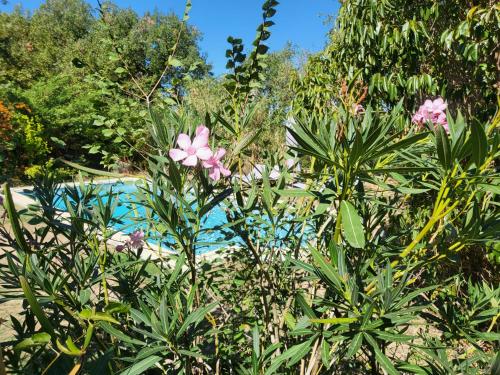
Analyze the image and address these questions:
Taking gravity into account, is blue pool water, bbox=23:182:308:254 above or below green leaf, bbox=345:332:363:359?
above

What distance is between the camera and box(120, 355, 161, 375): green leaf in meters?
0.66

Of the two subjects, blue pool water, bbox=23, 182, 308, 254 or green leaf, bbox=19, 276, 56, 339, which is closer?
green leaf, bbox=19, 276, 56, 339

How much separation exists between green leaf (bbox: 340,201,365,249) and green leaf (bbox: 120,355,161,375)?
450 mm

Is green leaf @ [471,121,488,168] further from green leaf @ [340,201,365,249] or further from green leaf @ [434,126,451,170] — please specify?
green leaf @ [340,201,365,249]

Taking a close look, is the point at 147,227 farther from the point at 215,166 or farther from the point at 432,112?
the point at 432,112

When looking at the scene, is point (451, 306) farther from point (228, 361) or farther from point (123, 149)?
point (123, 149)

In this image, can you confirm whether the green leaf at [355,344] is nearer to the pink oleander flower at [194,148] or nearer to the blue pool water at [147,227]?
the blue pool water at [147,227]

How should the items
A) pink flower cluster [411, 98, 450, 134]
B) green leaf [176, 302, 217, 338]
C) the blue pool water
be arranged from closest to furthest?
green leaf [176, 302, 217, 338], the blue pool water, pink flower cluster [411, 98, 450, 134]

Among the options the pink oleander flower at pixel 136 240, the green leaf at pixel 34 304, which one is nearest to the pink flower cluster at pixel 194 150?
the green leaf at pixel 34 304

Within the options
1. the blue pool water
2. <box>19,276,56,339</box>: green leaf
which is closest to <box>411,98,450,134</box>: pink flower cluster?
the blue pool water

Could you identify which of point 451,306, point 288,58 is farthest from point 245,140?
point 288,58

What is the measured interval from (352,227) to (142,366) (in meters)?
0.50

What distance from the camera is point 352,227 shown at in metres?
0.63

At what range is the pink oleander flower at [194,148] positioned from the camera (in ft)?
2.47
